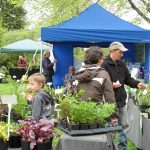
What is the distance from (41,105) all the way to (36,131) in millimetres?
797

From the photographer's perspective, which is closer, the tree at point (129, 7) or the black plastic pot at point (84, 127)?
the black plastic pot at point (84, 127)

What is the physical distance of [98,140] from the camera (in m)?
3.48

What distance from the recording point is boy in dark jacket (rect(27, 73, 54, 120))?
4188mm

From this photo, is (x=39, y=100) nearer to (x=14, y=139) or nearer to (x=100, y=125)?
(x=14, y=139)

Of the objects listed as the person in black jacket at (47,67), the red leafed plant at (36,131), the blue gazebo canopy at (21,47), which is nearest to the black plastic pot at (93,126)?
the red leafed plant at (36,131)

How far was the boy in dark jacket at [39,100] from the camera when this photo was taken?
4.19 m

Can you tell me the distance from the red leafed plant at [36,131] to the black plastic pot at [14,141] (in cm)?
11

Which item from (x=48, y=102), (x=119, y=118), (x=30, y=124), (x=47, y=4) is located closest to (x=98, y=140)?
(x=30, y=124)

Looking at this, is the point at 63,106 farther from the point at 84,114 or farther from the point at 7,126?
the point at 7,126

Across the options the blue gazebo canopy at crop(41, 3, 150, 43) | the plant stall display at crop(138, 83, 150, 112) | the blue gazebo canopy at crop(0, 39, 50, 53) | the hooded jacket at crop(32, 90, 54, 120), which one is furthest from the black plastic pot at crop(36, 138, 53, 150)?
the blue gazebo canopy at crop(0, 39, 50, 53)

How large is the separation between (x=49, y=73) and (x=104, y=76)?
855 centimetres

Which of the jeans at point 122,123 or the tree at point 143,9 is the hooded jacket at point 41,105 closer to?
the jeans at point 122,123

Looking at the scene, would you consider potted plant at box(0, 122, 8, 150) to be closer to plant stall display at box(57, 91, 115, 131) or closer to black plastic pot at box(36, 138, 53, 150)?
black plastic pot at box(36, 138, 53, 150)

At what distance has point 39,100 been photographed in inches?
167
